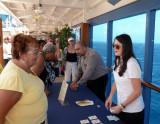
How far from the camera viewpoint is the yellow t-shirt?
1.23 m

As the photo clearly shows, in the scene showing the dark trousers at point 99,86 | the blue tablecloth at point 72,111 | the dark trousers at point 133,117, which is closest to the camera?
the blue tablecloth at point 72,111

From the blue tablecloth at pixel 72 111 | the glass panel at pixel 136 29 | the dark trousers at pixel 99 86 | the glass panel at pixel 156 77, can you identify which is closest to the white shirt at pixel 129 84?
the blue tablecloth at pixel 72 111

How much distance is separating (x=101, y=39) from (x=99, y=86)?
114 inches

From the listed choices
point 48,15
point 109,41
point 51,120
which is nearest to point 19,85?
point 51,120

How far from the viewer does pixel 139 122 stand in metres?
2.11

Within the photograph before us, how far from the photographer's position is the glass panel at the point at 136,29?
374 centimetres

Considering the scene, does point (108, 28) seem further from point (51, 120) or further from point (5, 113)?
point (5, 113)

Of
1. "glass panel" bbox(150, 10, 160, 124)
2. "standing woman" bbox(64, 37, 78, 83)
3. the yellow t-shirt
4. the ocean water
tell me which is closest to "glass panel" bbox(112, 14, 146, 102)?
the ocean water

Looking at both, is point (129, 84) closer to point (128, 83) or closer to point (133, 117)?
point (128, 83)

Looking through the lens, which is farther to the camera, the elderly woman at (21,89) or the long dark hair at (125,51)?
the long dark hair at (125,51)

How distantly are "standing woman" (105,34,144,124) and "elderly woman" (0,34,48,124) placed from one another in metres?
0.86

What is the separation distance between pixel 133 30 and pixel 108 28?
1.00 metres

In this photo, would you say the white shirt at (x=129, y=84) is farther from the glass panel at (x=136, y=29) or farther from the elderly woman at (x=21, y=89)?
the glass panel at (x=136, y=29)

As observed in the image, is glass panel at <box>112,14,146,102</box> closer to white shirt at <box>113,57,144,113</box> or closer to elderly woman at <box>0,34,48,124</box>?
white shirt at <box>113,57,144,113</box>
